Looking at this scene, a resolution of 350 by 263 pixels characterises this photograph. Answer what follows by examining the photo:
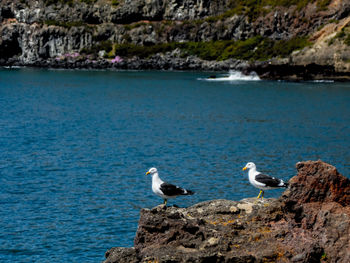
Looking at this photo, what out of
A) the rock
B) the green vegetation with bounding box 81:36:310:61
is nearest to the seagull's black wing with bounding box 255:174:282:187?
the rock

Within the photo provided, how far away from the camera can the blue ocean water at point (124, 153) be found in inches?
898

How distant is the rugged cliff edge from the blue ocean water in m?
6.70

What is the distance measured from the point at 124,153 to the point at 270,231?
91.1ft

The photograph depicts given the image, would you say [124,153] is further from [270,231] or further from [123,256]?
[270,231]

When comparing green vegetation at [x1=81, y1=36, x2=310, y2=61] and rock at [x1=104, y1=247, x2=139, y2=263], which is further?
green vegetation at [x1=81, y1=36, x2=310, y2=61]

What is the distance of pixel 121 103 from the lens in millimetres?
82562

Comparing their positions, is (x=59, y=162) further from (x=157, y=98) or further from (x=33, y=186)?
(x=157, y=98)

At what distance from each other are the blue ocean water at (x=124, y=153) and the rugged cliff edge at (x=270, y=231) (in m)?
6.70

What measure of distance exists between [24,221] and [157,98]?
65818mm

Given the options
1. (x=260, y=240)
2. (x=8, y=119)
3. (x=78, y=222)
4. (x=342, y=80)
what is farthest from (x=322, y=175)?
(x=342, y=80)

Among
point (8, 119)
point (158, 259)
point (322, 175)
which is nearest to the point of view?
point (158, 259)

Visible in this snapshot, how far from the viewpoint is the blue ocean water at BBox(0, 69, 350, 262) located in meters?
22.8

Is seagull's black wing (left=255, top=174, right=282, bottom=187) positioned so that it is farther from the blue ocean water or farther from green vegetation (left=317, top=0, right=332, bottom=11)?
green vegetation (left=317, top=0, right=332, bottom=11)

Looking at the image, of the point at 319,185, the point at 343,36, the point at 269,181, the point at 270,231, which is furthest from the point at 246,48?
the point at 270,231
